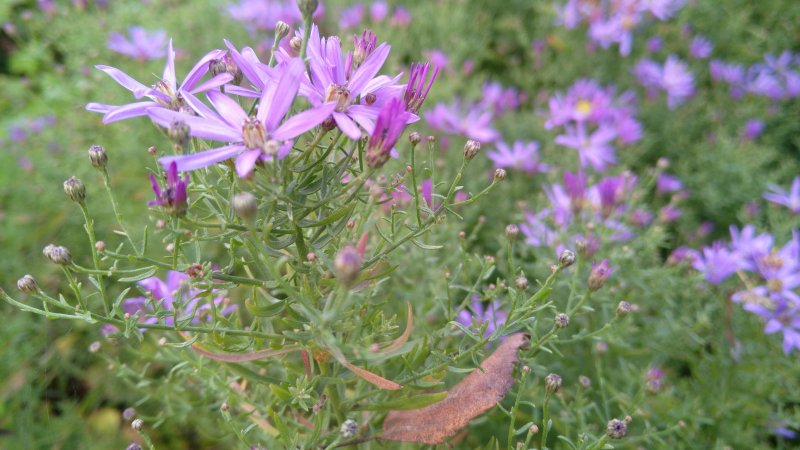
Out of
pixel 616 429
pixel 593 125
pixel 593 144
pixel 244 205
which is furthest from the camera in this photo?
pixel 593 125

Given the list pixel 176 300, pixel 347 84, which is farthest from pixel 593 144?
pixel 176 300

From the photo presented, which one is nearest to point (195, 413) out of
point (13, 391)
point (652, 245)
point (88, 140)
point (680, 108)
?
point (13, 391)

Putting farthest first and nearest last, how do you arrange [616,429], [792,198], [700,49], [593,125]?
[700,49] < [593,125] < [792,198] < [616,429]

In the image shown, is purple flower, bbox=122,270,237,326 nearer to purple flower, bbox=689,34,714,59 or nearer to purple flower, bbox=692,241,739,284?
purple flower, bbox=692,241,739,284

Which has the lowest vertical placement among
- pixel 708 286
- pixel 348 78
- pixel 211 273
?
pixel 708 286

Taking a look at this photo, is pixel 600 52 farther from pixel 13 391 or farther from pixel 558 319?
pixel 13 391

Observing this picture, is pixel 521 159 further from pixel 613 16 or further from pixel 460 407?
pixel 460 407
